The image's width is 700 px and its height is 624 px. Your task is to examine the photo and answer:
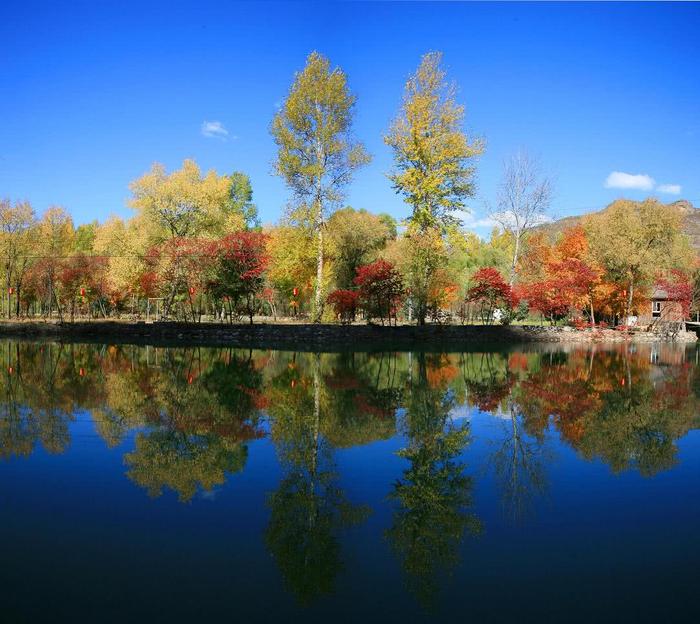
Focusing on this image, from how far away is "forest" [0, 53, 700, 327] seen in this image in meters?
25.0

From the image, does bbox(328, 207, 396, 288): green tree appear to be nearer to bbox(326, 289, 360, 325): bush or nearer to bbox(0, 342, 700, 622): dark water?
bbox(326, 289, 360, 325): bush

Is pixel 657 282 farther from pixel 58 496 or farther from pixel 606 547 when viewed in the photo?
pixel 58 496

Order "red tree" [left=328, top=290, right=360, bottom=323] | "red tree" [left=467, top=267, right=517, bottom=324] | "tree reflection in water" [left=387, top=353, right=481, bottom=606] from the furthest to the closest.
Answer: "red tree" [left=467, top=267, right=517, bottom=324] → "red tree" [left=328, top=290, right=360, bottom=323] → "tree reflection in water" [left=387, top=353, right=481, bottom=606]

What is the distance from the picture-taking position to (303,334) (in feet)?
78.5

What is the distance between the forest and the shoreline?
1.35 metres

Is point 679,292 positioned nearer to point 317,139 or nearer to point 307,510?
point 317,139

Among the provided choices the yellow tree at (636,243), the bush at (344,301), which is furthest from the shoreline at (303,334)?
the yellow tree at (636,243)

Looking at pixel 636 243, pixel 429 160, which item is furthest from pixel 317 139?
pixel 636 243

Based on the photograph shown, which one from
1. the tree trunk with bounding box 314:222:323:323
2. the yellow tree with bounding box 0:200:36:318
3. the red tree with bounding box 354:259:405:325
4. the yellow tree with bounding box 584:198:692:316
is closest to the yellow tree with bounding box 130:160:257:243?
the yellow tree with bounding box 0:200:36:318

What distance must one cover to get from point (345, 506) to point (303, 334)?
62.0 feet

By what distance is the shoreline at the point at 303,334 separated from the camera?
78.0 feet

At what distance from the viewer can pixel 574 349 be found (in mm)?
23750

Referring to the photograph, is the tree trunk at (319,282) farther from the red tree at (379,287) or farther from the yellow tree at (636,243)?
the yellow tree at (636,243)

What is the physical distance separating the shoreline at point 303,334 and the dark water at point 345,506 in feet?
41.2
